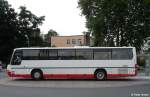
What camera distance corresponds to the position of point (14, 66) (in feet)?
96.7

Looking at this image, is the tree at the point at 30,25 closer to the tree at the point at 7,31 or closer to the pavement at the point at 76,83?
the tree at the point at 7,31

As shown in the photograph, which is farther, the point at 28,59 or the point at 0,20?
the point at 0,20

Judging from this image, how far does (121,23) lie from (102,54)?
1140 inches

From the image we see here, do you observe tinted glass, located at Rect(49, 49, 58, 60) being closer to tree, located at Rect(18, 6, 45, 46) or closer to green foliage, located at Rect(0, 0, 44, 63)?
green foliage, located at Rect(0, 0, 44, 63)

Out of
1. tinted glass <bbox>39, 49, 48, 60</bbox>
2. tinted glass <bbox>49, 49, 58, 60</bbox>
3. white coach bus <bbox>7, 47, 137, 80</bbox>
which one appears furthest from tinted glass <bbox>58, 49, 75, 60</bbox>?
tinted glass <bbox>39, 49, 48, 60</bbox>

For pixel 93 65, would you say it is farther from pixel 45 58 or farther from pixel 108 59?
pixel 45 58

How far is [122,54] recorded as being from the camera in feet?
95.0

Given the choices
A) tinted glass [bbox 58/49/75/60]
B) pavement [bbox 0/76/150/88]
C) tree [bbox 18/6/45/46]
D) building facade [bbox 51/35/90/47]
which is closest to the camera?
pavement [bbox 0/76/150/88]

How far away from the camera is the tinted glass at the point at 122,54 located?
2881 centimetres

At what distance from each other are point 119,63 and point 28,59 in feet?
21.9

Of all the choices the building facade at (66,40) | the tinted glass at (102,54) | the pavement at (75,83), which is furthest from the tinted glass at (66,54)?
the building facade at (66,40)

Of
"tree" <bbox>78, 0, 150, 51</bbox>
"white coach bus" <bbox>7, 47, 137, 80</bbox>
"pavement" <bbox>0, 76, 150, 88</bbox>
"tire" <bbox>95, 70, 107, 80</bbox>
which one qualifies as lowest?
"pavement" <bbox>0, 76, 150, 88</bbox>

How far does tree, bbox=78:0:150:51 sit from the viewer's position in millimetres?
56906

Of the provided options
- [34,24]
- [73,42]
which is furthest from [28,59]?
[73,42]
